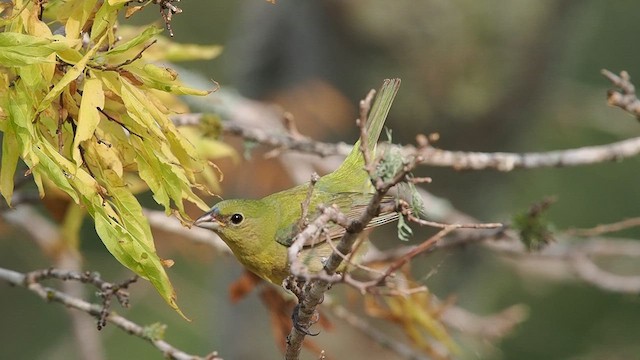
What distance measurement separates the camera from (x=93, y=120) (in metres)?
1.73

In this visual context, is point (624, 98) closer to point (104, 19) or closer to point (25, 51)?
point (104, 19)

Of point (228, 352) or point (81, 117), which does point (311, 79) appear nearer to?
point (228, 352)

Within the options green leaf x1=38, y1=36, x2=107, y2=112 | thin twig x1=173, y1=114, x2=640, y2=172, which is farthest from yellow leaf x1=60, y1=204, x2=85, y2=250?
green leaf x1=38, y1=36, x2=107, y2=112

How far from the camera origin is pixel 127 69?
184 cm

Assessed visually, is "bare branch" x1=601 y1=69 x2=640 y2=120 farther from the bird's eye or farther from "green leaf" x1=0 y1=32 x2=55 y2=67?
"green leaf" x1=0 y1=32 x2=55 y2=67

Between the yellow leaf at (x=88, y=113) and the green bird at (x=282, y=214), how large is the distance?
1097mm

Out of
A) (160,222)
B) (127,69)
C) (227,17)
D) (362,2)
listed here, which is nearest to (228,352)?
(362,2)

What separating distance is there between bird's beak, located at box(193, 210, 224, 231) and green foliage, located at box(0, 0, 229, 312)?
90cm

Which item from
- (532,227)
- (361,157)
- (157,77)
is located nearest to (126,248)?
(157,77)

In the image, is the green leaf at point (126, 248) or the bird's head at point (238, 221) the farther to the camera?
the bird's head at point (238, 221)

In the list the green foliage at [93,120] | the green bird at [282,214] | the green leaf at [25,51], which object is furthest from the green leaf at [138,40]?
the green bird at [282,214]

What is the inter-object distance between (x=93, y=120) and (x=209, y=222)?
1.19m

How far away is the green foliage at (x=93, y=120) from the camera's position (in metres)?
1.73

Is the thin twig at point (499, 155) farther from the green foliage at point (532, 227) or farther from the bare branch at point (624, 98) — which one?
the bare branch at point (624, 98)
